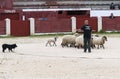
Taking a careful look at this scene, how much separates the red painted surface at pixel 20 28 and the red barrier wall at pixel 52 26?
2.89 feet

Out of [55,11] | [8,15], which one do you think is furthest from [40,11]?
[8,15]

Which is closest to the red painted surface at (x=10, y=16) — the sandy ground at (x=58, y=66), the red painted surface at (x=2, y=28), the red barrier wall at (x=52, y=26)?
the red barrier wall at (x=52, y=26)

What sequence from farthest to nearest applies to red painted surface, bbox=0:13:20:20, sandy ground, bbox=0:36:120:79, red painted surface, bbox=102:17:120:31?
red painted surface, bbox=0:13:20:20 < red painted surface, bbox=102:17:120:31 < sandy ground, bbox=0:36:120:79

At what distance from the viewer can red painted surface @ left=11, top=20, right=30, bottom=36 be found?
37634 mm

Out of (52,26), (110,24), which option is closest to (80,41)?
(52,26)

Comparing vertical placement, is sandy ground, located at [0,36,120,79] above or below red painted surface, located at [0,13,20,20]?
below

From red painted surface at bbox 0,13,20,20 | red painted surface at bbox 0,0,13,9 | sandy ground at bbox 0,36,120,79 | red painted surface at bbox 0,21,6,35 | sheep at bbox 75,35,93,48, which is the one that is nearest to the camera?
sandy ground at bbox 0,36,120,79

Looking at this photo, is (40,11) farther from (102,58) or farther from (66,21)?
(102,58)

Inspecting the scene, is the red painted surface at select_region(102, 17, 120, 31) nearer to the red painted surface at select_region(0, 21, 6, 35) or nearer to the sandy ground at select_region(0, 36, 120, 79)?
the red painted surface at select_region(0, 21, 6, 35)

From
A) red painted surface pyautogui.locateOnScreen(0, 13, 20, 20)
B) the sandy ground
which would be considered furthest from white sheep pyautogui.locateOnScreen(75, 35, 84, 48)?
red painted surface pyautogui.locateOnScreen(0, 13, 20, 20)

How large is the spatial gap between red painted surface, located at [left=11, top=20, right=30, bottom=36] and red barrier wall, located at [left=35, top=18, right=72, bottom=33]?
88cm

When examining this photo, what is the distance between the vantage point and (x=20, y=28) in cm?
3791

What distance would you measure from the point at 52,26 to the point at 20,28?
2.94 metres

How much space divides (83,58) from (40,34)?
2048 centimetres
